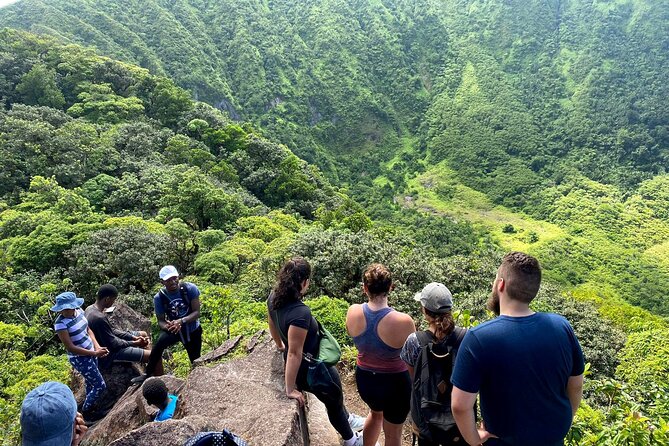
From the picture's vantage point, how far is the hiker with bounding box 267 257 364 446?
3457 millimetres

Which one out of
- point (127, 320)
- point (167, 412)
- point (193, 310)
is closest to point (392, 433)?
point (167, 412)

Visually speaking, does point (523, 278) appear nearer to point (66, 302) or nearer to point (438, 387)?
point (438, 387)

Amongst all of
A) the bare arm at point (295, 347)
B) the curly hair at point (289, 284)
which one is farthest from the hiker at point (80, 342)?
the bare arm at point (295, 347)

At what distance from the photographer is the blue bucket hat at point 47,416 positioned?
2.29 meters

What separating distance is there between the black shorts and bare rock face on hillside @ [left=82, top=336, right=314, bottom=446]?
0.64m

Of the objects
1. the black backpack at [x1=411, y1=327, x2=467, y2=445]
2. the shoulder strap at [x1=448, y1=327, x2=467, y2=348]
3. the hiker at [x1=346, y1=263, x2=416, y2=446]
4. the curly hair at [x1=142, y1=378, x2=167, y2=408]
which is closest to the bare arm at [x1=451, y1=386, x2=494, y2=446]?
the black backpack at [x1=411, y1=327, x2=467, y2=445]

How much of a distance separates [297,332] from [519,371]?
177cm

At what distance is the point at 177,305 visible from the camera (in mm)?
5172

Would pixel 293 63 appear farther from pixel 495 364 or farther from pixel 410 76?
pixel 495 364

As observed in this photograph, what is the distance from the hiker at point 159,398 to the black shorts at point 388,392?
1798 mm

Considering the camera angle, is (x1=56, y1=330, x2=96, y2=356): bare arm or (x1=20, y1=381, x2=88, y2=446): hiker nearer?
(x1=20, y1=381, x2=88, y2=446): hiker

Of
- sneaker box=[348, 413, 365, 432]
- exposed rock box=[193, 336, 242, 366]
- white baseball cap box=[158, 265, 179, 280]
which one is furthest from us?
exposed rock box=[193, 336, 242, 366]

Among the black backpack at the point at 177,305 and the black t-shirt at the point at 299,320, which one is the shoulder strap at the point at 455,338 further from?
the black backpack at the point at 177,305

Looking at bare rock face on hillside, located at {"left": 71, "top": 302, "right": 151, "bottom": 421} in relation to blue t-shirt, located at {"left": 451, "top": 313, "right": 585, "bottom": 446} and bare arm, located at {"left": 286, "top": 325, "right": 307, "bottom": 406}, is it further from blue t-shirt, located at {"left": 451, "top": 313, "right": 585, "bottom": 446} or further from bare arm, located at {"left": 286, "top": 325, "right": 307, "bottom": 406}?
blue t-shirt, located at {"left": 451, "top": 313, "right": 585, "bottom": 446}
